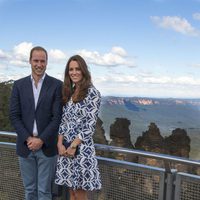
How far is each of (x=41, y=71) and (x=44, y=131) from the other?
634mm

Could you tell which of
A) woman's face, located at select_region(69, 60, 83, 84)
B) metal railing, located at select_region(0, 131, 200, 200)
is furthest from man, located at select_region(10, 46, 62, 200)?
metal railing, located at select_region(0, 131, 200, 200)

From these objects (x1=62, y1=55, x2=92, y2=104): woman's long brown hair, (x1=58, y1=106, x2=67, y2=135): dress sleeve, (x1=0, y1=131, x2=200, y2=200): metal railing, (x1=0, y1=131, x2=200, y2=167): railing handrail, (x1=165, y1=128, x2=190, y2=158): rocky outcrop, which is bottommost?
(x1=165, y1=128, x2=190, y2=158): rocky outcrop

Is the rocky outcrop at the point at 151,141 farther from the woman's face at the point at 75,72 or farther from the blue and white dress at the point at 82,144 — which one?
the woman's face at the point at 75,72

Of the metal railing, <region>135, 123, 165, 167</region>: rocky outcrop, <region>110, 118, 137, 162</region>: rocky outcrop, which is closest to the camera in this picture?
the metal railing

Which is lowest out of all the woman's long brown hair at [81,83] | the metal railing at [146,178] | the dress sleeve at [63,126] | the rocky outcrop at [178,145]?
the rocky outcrop at [178,145]

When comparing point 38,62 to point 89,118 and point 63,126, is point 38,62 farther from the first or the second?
point 89,118

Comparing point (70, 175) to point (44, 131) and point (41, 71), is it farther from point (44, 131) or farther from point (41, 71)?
point (41, 71)

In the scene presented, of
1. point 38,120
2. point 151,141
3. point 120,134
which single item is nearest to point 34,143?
point 38,120

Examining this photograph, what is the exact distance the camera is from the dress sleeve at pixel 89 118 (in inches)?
177

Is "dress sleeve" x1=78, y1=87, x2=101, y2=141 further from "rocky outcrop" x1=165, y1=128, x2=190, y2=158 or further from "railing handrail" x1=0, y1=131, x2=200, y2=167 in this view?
"rocky outcrop" x1=165, y1=128, x2=190, y2=158

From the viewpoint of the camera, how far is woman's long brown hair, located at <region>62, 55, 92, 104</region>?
4.52 metres

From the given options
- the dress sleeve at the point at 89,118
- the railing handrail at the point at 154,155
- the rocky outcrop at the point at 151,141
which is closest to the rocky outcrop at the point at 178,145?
the rocky outcrop at the point at 151,141

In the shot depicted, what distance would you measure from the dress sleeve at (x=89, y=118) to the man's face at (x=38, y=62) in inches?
24.2

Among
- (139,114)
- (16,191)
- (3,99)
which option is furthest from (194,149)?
(16,191)
